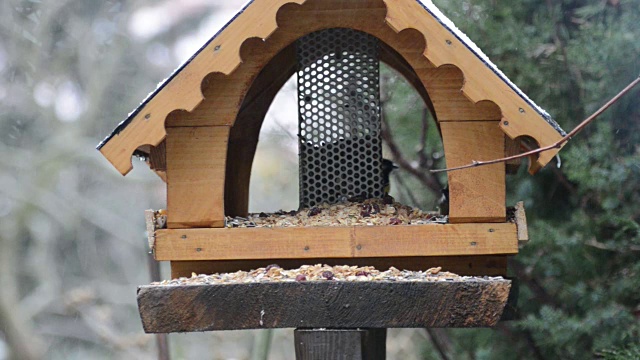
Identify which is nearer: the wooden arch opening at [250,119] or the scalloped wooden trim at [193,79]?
the scalloped wooden trim at [193,79]

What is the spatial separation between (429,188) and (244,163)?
1.62 metres

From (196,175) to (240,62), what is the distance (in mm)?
359

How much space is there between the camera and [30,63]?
7.59 metres

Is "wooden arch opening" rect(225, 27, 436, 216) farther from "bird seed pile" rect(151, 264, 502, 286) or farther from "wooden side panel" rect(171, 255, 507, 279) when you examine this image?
"bird seed pile" rect(151, 264, 502, 286)

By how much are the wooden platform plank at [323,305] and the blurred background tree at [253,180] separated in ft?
4.12

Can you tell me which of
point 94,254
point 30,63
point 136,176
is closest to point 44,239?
point 94,254

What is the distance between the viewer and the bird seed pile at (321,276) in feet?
7.29

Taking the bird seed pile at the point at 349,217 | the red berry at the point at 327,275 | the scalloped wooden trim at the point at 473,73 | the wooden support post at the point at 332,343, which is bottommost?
the wooden support post at the point at 332,343

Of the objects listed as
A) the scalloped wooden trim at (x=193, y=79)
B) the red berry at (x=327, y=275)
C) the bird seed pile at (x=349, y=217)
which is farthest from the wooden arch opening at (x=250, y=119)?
the red berry at (x=327, y=275)

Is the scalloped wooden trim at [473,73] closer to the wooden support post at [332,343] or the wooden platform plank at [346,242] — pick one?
the wooden platform plank at [346,242]

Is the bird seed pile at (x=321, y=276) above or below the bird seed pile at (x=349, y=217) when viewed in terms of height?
below

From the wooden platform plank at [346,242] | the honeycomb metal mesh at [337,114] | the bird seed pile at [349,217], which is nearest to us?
the wooden platform plank at [346,242]

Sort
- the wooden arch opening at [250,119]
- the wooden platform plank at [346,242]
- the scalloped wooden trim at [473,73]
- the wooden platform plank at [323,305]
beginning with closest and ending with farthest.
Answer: the wooden platform plank at [323,305] < the scalloped wooden trim at [473,73] < the wooden platform plank at [346,242] < the wooden arch opening at [250,119]

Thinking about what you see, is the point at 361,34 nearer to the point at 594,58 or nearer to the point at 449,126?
the point at 449,126
